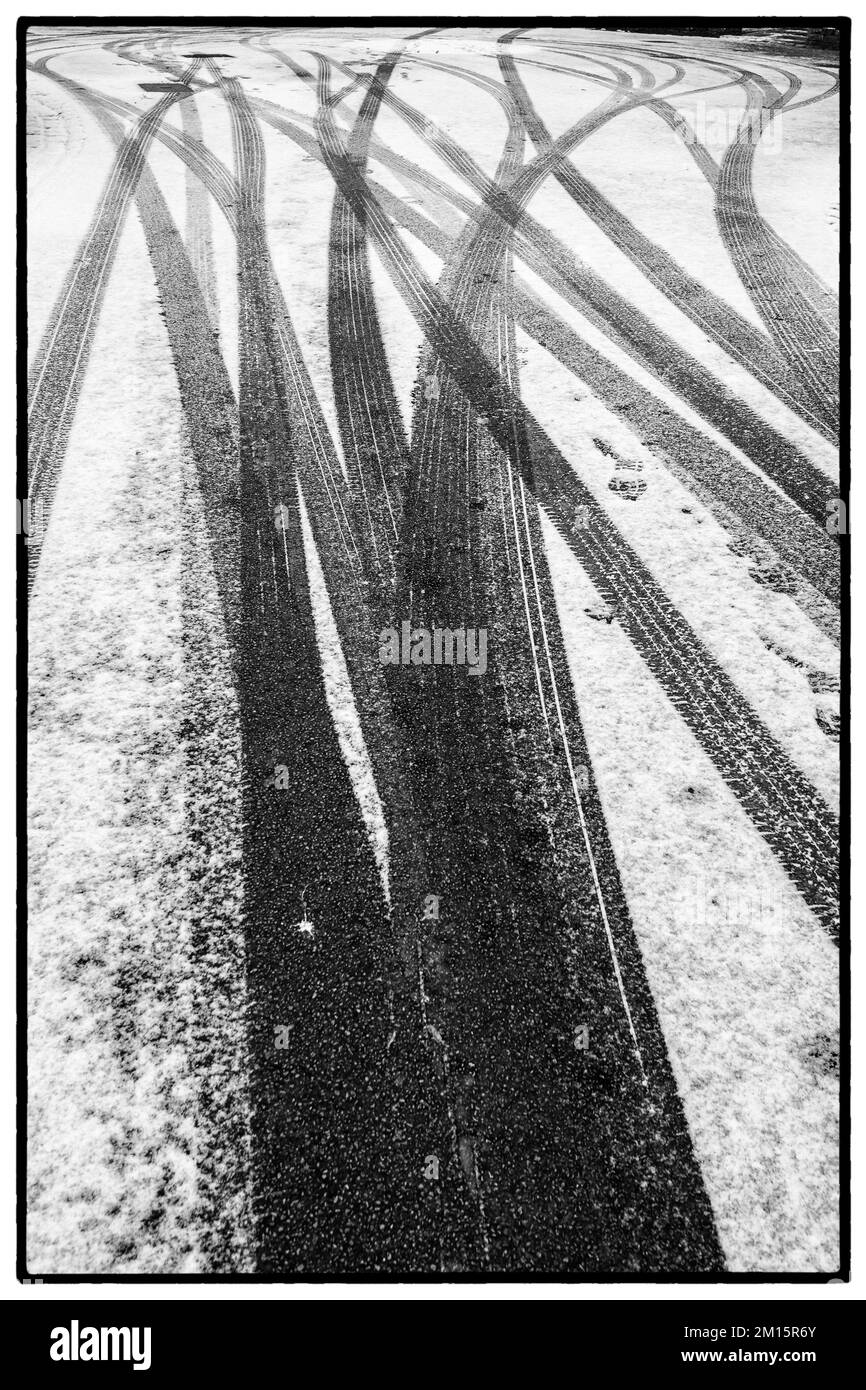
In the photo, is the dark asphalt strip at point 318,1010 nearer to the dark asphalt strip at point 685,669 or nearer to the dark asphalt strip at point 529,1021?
the dark asphalt strip at point 529,1021

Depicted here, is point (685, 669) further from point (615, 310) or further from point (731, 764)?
point (615, 310)

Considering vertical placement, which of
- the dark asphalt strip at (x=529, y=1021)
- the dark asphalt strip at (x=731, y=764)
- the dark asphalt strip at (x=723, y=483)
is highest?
the dark asphalt strip at (x=723, y=483)

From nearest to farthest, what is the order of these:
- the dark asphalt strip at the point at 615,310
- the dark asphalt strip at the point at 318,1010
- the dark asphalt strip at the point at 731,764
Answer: the dark asphalt strip at the point at 318,1010
the dark asphalt strip at the point at 731,764
the dark asphalt strip at the point at 615,310

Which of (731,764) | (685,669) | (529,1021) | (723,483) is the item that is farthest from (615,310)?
(529,1021)

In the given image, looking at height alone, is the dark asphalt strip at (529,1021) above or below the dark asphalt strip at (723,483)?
below

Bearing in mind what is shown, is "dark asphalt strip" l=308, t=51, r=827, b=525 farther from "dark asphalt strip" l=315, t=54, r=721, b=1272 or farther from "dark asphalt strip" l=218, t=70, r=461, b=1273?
"dark asphalt strip" l=218, t=70, r=461, b=1273

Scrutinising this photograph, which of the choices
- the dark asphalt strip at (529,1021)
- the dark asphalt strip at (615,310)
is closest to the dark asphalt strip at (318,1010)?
the dark asphalt strip at (529,1021)

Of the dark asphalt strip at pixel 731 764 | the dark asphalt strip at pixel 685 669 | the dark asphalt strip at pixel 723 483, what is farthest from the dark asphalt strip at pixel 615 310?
the dark asphalt strip at pixel 731 764

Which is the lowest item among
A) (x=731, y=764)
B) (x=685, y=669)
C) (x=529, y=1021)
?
(x=529, y=1021)

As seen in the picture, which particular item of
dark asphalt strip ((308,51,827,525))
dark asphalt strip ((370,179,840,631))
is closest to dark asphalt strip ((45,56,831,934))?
dark asphalt strip ((370,179,840,631))

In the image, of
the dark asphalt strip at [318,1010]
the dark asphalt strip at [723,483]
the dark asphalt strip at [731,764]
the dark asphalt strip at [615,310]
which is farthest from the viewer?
the dark asphalt strip at [615,310]

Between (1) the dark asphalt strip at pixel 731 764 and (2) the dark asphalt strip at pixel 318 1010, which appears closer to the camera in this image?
(2) the dark asphalt strip at pixel 318 1010

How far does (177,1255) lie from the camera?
7.82ft

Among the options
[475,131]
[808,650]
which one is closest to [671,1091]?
[808,650]
